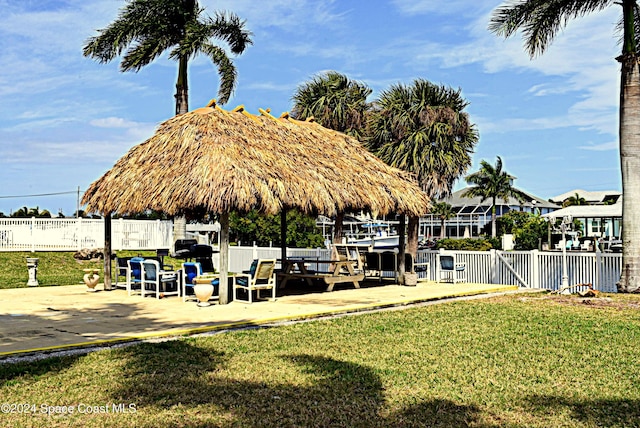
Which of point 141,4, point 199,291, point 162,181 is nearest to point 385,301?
point 199,291

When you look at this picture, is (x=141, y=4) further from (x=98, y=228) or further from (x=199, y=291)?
(x=199, y=291)

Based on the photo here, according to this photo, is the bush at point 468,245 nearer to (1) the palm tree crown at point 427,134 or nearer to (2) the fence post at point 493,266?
(1) the palm tree crown at point 427,134

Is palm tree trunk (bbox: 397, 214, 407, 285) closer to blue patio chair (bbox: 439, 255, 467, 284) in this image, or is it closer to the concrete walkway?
the concrete walkway

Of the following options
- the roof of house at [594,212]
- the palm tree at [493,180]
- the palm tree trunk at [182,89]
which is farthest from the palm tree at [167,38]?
the palm tree at [493,180]

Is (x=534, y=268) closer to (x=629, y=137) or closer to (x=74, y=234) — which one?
(x=629, y=137)

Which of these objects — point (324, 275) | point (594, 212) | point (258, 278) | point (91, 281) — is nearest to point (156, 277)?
point (258, 278)

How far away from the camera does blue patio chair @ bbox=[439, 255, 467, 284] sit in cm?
1870

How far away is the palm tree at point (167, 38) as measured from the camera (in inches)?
1005

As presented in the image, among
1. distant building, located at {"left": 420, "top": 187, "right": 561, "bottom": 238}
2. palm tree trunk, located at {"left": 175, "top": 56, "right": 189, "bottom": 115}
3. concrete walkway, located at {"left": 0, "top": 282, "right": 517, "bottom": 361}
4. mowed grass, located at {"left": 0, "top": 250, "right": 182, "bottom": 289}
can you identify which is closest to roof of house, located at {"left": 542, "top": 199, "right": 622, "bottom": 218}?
concrete walkway, located at {"left": 0, "top": 282, "right": 517, "bottom": 361}

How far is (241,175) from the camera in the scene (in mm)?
12781

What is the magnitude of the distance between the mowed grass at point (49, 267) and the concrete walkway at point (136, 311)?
2.60m

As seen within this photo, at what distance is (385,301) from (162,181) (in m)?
5.18

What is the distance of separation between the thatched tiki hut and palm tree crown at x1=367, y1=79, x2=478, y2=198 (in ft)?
14.2

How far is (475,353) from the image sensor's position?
848cm
